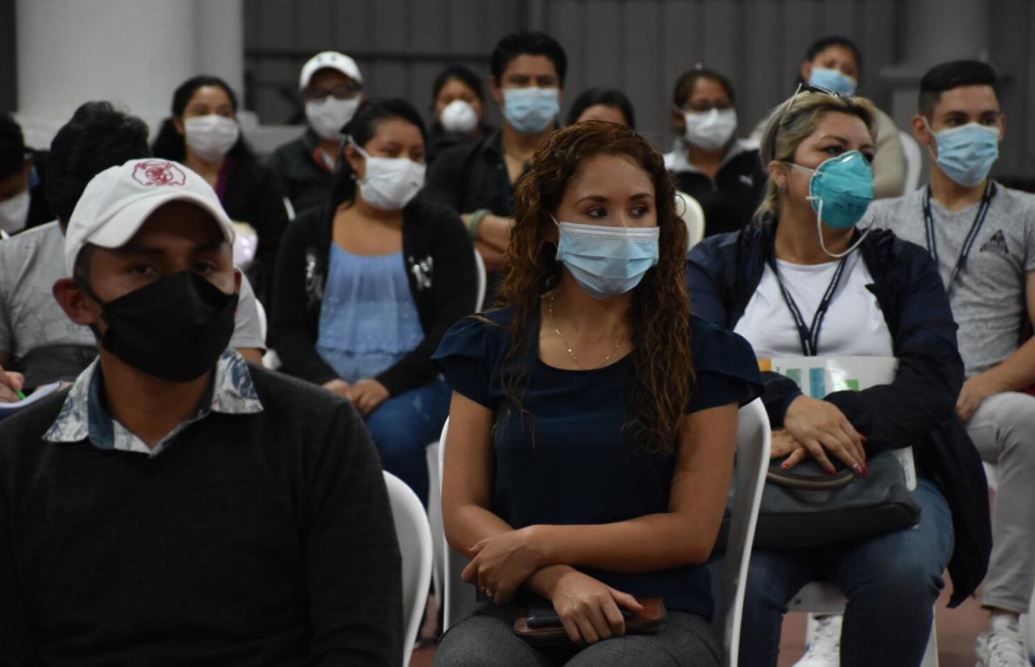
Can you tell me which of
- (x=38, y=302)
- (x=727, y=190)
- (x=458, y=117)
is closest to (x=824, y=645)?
(x=38, y=302)

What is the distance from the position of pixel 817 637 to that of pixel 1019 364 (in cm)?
89

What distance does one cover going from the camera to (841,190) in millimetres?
3553

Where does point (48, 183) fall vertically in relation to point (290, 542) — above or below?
above

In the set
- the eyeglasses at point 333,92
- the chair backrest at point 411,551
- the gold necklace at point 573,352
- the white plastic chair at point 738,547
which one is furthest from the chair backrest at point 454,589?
the eyeglasses at point 333,92

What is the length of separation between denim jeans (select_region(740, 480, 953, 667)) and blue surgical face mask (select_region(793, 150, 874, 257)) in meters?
0.75

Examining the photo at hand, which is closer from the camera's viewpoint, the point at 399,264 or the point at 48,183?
the point at 48,183

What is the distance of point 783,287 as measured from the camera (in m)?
3.53

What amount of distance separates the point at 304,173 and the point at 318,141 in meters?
0.14

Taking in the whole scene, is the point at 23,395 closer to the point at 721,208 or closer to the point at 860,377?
the point at 860,377

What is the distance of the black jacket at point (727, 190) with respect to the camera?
5695 mm

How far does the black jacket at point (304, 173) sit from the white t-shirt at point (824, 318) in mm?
2943

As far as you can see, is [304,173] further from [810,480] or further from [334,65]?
[810,480]

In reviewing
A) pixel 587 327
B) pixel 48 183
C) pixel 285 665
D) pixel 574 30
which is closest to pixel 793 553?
pixel 587 327

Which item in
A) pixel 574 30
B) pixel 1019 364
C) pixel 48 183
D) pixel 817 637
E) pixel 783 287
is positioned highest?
pixel 574 30
